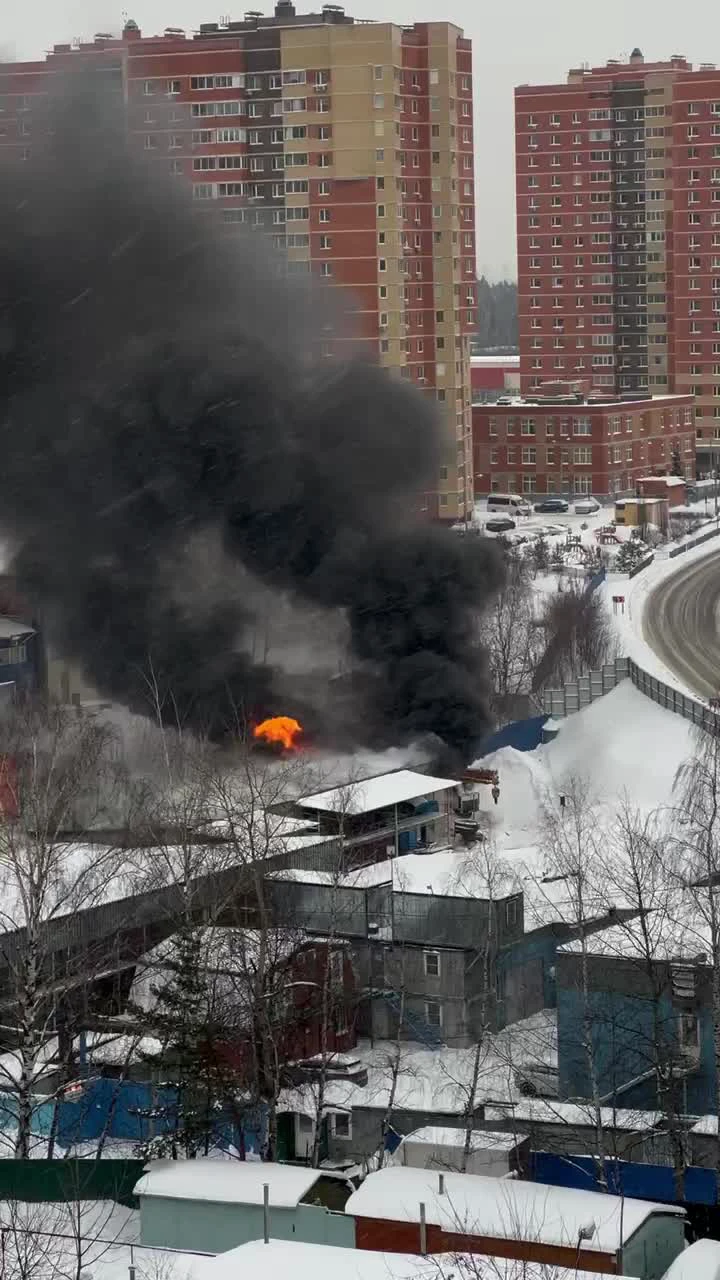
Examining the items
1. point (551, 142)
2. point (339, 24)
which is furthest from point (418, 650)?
point (551, 142)

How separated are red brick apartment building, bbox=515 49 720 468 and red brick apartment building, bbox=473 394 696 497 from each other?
18.1 feet

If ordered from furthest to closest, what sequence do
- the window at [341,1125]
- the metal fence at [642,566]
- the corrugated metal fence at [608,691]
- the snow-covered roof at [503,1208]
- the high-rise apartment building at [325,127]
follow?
the high-rise apartment building at [325,127] < the metal fence at [642,566] < the corrugated metal fence at [608,691] < the window at [341,1125] < the snow-covered roof at [503,1208]

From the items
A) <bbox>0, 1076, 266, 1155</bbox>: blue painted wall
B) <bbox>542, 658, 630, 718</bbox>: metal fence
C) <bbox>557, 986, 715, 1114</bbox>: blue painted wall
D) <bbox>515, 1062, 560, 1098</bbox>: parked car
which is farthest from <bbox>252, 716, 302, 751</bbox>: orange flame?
<bbox>557, 986, 715, 1114</bbox>: blue painted wall

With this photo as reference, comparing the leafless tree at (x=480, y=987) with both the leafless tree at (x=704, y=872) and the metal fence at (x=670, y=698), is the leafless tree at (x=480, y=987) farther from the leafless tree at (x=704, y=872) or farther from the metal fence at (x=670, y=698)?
the metal fence at (x=670, y=698)

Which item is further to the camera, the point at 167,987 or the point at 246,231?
the point at 246,231

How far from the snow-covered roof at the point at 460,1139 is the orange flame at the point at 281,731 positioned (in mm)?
12115

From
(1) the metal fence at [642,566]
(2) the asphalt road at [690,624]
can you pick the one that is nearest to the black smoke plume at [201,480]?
(2) the asphalt road at [690,624]

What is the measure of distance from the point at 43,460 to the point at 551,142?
3601 cm

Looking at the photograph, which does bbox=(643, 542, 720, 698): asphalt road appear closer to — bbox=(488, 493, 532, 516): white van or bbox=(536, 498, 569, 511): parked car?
bbox=(488, 493, 532, 516): white van

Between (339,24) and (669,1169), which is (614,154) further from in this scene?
(669,1169)

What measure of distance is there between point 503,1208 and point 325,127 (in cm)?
3691

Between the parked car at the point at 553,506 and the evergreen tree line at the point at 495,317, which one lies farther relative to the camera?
the evergreen tree line at the point at 495,317

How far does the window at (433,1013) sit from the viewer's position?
17.1 m

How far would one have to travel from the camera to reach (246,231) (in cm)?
3931
